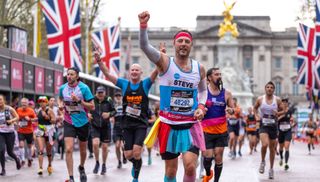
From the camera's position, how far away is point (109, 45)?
37188 mm

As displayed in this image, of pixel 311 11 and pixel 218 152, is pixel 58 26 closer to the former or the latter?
pixel 218 152

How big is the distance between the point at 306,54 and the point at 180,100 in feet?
87.8

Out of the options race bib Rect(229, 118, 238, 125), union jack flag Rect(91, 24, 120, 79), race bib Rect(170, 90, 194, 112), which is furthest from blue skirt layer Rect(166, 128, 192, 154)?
union jack flag Rect(91, 24, 120, 79)

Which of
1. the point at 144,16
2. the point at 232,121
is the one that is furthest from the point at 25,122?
the point at 144,16

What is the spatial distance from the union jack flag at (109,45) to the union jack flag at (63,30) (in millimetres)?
8392

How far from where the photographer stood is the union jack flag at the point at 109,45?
36.7 metres

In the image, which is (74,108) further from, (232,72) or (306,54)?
(232,72)

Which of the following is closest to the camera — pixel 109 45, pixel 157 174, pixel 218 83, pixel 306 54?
pixel 218 83

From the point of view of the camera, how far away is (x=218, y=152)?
46.7ft

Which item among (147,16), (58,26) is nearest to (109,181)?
(147,16)

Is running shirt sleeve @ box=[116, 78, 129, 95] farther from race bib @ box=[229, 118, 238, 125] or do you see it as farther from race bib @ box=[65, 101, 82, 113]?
race bib @ box=[229, 118, 238, 125]

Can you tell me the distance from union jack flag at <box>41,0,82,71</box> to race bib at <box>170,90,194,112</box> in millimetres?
17631

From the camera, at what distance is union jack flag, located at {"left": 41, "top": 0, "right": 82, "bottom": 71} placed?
90.6 ft

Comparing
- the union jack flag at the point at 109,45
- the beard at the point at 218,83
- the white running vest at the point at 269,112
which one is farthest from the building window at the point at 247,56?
the beard at the point at 218,83
